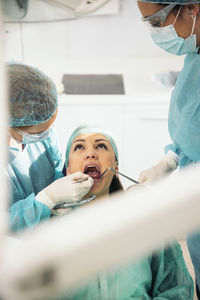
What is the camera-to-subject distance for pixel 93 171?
1.65m

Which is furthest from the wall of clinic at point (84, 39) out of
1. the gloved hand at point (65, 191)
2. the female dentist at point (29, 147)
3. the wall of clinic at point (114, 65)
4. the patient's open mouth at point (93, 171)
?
the gloved hand at point (65, 191)

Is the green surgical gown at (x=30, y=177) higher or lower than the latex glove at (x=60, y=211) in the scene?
higher

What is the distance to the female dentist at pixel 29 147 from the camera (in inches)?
51.9

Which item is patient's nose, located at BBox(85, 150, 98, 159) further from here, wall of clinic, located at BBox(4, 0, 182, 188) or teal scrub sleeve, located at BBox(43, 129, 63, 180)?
wall of clinic, located at BBox(4, 0, 182, 188)

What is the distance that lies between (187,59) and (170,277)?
40.8 inches

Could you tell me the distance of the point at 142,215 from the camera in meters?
0.33

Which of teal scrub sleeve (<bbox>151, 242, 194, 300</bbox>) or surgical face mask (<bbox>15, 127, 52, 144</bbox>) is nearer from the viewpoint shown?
teal scrub sleeve (<bbox>151, 242, 194, 300</bbox>)

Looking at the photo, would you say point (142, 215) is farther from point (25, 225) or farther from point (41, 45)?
point (41, 45)

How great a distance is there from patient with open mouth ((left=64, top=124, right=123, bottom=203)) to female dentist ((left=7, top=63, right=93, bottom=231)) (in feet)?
0.40

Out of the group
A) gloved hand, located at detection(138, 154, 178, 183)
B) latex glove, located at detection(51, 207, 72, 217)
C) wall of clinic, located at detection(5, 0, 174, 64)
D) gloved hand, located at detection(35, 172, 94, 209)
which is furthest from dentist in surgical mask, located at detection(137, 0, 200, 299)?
wall of clinic, located at detection(5, 0, 174, 64)

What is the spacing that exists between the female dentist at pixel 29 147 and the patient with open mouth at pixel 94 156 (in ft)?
0.40

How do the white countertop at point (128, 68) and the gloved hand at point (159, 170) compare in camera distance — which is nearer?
the gloved hand at point (159, 170)

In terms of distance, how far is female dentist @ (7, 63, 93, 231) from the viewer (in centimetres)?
132

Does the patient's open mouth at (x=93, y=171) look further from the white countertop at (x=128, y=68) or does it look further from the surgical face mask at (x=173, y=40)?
the white countertop at (x=128, y=68)
